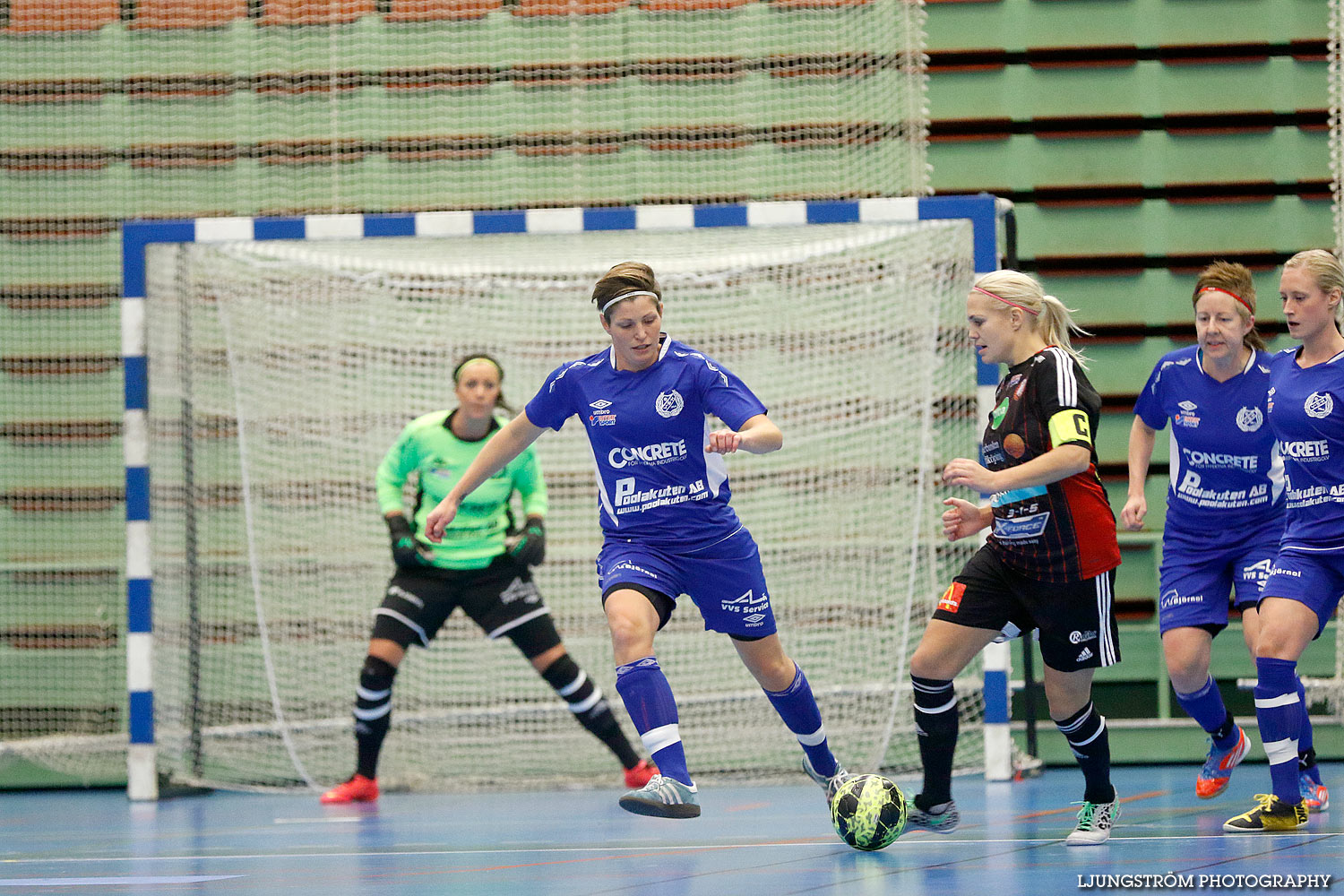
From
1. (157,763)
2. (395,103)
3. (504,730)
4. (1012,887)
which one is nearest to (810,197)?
(395,103)

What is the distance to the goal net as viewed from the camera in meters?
7.21

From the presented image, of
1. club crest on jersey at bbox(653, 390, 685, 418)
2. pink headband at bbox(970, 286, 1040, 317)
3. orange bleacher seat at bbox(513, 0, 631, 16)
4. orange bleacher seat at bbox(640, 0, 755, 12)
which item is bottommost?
club crest on jersey at bbox(653, 390, 685, 418)

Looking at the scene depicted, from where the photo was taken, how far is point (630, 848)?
4727mm

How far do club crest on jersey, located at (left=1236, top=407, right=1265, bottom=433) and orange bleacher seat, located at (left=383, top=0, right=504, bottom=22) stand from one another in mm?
4968

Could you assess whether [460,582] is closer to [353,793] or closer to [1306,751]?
[353,793]

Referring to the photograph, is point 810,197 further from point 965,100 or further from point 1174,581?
point 1174,581

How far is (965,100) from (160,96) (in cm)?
463

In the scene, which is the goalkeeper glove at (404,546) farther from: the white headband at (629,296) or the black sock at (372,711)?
the white headband at (629,296)

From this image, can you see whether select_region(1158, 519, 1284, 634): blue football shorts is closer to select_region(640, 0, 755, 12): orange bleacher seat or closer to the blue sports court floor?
the blue sports court floor

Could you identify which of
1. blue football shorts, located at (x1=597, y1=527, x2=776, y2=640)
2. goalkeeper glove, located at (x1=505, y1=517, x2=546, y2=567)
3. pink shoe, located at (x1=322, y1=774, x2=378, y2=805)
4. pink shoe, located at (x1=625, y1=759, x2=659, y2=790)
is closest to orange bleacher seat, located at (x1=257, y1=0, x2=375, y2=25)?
goalkeeper glove, located at (x1=505, y1=517, x2=546, y2=567)

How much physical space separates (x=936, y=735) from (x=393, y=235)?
12.4ft

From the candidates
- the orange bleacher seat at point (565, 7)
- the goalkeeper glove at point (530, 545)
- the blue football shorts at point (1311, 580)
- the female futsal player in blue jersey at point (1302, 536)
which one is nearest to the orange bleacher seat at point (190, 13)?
the orange bleacher seat at point (565, 7)

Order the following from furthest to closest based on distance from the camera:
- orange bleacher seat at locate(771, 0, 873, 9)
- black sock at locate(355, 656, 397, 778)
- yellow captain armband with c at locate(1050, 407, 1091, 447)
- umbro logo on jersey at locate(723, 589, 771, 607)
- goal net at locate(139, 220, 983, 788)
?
orange bleacher seat at locate(771, 0, 873, 9) < goal net at locate(139, 220, 983, 788) < black sock at locate(355, 656, 397, 778) < umbro logo on jersey at locate(723, 589, 771, 607) < yellow captain armband with c at locate(1050, 407, 1091, 447)

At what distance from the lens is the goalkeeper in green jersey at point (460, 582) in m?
6.57
